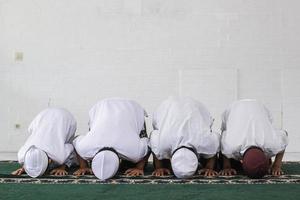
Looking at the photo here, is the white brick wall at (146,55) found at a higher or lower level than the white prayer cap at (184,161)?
higher

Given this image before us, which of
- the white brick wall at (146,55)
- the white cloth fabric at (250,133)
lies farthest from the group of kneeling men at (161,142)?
the white brick wall at (146,55)

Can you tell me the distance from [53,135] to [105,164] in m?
0.58

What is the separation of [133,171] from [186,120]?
0.58 meters

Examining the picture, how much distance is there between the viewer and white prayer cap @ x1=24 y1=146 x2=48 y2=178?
3354 mm

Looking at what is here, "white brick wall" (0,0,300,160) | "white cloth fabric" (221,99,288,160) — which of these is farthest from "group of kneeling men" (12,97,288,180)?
"white brick wall" (0,0,300,160)

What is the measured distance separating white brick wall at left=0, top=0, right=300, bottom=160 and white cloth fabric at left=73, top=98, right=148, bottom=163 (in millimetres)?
2120

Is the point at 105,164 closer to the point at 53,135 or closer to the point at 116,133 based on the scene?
the point at 116,133

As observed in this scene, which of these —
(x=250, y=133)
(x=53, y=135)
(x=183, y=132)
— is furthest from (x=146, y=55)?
(x=250, y=133)

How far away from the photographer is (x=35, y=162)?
338cm

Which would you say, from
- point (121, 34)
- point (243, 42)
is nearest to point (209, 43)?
point (243, 42)

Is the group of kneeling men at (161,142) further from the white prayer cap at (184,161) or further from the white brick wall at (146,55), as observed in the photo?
the white brick wall at (146,55)

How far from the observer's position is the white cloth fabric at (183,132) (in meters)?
3.37

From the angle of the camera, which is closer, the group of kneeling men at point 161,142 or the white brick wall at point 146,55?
the group of kneeling men at point 161,142

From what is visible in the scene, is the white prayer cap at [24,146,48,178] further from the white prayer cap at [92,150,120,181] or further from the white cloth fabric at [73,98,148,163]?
the white prayer cap at [92,150,120,181]
